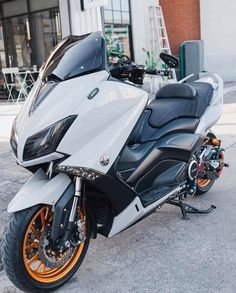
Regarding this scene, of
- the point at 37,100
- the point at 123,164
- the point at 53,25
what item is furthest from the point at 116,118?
the point at 53,25

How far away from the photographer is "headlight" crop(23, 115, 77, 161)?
232 centimetres

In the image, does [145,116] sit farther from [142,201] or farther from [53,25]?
[53,25]

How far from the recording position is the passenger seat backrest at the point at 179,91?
3352 mm

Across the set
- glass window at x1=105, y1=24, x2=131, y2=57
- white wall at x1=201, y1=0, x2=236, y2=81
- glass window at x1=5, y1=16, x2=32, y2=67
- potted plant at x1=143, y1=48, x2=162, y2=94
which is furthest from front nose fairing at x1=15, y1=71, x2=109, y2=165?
white wall at x1=201, y1=0, x2=236, y2=81

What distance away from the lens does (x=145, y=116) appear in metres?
3.15

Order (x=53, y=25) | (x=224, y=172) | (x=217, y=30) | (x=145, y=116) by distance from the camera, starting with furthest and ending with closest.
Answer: (x=217, y=30), (x=53, y=25), (x=224, y=172), (x=145, y=116)

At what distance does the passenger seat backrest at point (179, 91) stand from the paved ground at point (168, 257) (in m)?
1.04

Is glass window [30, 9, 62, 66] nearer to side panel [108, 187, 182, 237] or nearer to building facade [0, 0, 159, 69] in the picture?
building facade [0, 0, 159, 69]

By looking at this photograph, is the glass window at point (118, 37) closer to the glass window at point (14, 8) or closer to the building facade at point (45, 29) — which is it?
the building facade at point (45, 29)

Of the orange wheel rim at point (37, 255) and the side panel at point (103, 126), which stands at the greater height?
the side panel at point (103, 126)

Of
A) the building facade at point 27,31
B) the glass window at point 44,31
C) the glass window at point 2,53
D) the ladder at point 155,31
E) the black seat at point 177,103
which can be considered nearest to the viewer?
the black seat at point 177,103

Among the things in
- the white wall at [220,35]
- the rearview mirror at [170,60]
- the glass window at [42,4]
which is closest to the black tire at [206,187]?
the rearview mirror at [170,60]

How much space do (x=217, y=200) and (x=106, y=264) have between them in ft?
4.92

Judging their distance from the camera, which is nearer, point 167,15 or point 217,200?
point 217,200
